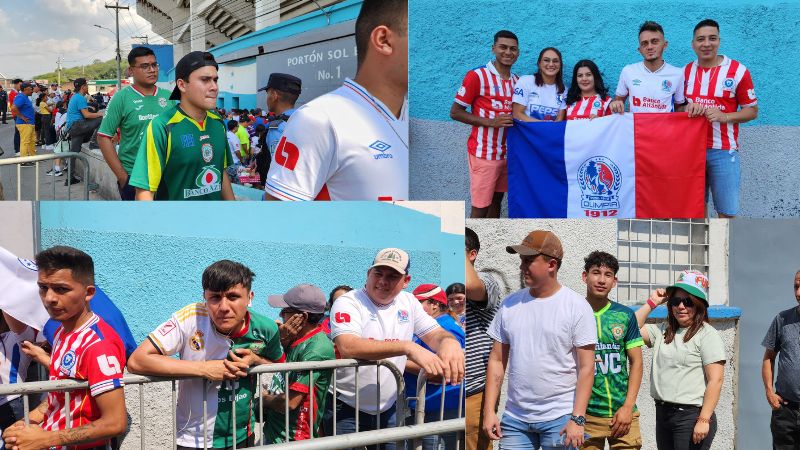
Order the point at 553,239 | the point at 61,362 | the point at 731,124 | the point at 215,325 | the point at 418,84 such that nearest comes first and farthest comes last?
1. the point at 61,362
2. the point at 215,325
3. the point at 553,239
4. the point at 418,84
5. the point at 731,124

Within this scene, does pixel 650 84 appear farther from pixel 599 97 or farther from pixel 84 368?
pixel 84 368

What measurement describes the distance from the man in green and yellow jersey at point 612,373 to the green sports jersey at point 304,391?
153cm

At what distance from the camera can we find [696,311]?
4.96 meters

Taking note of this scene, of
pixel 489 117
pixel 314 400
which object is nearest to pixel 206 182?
pixel 314 400

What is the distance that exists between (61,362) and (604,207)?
339 centimetres

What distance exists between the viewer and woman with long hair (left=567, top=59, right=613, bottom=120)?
17.3ft

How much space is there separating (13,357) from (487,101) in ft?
10.1

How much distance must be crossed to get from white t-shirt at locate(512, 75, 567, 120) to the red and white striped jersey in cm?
12

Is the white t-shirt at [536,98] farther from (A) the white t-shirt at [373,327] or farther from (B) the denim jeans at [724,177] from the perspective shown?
(A) the white t-shirt at [373,327]

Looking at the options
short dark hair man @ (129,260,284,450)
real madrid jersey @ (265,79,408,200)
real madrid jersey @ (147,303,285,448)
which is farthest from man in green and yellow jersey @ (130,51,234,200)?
real madrid jersey @ (147,303,285,448)

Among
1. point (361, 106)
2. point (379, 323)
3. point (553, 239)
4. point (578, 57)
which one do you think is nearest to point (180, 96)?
point (361, 106)

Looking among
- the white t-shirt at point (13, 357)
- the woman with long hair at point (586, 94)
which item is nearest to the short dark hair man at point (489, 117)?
the woman with long hair at point (586, 94)

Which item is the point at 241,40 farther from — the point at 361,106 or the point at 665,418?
the point at 665,418

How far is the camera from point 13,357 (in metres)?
3.90
